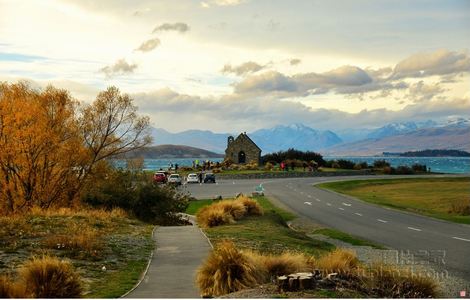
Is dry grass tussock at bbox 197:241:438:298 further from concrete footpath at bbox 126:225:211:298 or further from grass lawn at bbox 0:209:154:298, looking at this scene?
grass lawn at bbox 0:209:154:298

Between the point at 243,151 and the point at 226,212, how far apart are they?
7177cm

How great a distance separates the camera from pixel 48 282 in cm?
1062

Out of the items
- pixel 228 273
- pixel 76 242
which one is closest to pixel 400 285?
pixel 228 273

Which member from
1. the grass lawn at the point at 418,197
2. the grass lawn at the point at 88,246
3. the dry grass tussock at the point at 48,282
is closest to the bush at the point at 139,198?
the grass lawn at the point at 88,246

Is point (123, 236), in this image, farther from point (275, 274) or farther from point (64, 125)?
point (64, 125)

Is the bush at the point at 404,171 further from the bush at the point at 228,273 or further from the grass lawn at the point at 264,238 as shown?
the bush at the point at 228,273

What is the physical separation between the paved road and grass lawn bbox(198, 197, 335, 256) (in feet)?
8.99

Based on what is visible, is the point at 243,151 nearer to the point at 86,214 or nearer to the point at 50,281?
the point at 86,214

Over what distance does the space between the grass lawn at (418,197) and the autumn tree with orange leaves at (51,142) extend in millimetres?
18729

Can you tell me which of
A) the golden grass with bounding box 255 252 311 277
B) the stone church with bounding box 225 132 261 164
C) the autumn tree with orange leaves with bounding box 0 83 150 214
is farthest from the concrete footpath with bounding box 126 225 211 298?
the stone church with bounding box 225 132 261 164

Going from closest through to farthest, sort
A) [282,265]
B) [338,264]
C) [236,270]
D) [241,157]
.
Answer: [236,270], [282,265], [338,264], [241,157]

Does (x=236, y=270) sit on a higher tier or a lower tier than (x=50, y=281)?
higher

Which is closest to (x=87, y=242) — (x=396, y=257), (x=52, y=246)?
(x=52, y=246)

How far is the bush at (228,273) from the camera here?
11.0 m
